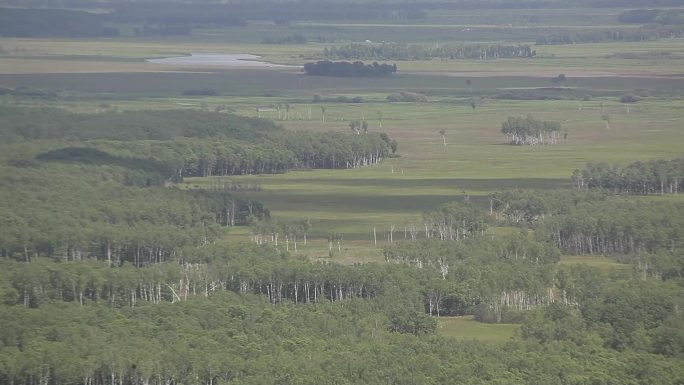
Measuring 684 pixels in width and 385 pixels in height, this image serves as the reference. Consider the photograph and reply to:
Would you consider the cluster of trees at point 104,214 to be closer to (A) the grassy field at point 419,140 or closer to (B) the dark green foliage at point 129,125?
(A) the grassy field at point 419,140

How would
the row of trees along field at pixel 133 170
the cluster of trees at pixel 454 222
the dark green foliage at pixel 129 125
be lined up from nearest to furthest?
the row of trees along field at pixel 133 170, the cluster of trees at pixel 454 222, the dark green foliage at pixel 129 125

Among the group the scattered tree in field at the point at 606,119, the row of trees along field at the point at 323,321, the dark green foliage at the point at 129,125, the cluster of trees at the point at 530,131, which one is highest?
the row of trees along field at the point at 323,321

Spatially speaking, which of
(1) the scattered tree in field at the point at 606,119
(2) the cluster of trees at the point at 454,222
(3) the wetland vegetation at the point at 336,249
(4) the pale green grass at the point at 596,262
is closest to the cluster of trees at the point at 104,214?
(3) the wetland vegetation at the point at 336,249

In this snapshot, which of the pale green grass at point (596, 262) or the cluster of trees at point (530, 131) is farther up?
the pale green grass at point (596, 262)

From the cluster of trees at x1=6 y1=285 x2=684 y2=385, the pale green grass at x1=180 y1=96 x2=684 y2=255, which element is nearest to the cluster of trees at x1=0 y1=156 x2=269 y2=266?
the pale green grass at x1=180 y1=96 x2=684 y2=255

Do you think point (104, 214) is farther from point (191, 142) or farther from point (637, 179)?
point (191, 142)

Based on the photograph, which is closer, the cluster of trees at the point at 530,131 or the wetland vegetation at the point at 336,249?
the wetland vegetation at the point at 336,249

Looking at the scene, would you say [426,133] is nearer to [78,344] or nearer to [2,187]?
[2,187]

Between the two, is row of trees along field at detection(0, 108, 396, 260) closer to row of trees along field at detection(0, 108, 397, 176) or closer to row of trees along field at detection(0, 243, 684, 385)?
row of trees along field at detection(0, 108, 397, 176)

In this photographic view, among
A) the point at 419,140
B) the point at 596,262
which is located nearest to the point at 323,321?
the point at 596,262
